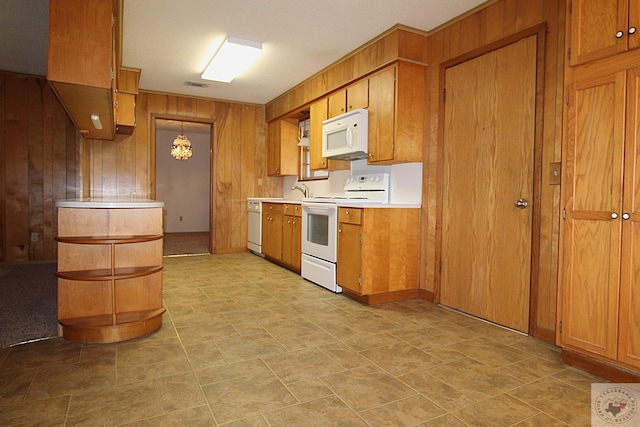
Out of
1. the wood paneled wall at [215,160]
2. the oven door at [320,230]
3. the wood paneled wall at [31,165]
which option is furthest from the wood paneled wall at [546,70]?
the wood paneled wall at [31,165]

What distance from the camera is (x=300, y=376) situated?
2002mm

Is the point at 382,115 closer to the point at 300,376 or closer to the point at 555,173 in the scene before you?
the point at 555,173

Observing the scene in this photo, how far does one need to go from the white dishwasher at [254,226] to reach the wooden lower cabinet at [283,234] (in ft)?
0.45

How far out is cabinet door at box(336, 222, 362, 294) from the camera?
3.38 m

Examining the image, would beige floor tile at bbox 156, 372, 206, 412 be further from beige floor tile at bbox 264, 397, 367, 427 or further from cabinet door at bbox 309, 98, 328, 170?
cabinet door at bbox 309, 98, 328, 170

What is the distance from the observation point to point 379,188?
3.90 m

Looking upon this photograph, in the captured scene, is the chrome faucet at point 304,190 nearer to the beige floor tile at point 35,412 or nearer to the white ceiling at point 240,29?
the white ceiling at point 240,29

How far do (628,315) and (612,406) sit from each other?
0.44 meters

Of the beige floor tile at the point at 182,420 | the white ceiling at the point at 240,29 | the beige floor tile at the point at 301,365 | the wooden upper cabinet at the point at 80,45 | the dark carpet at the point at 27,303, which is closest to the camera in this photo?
the beige floor tile at the point at 182,420

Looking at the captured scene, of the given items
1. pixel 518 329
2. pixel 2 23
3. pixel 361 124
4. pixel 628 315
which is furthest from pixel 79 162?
pixel 628 315

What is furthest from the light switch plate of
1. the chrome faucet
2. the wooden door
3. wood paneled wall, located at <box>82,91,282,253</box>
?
wood paneled wall, located at <box>82,91,282,253</box>

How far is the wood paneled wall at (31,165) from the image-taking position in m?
5.00

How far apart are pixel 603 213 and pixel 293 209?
326 cm

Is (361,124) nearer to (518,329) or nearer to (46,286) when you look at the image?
(518,329)
